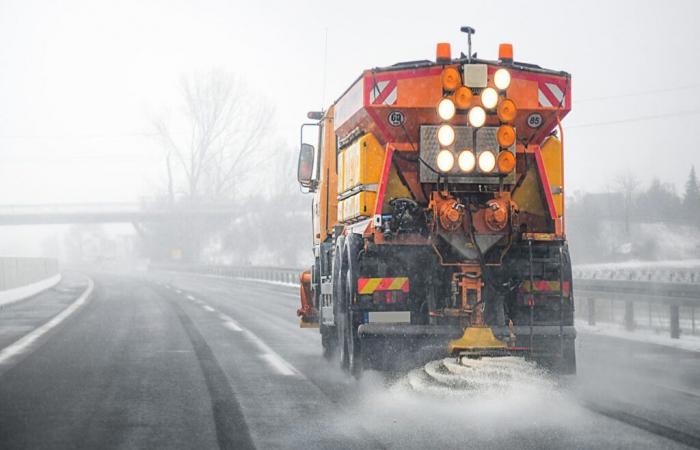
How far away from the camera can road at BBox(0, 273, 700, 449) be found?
640 centimetres

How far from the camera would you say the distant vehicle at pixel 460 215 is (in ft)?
26.5

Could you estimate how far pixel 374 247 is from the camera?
846cm

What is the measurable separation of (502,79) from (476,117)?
0.40 m

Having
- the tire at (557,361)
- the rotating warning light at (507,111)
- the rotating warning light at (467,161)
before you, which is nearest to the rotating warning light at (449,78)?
the rotating warning light at (507,111)

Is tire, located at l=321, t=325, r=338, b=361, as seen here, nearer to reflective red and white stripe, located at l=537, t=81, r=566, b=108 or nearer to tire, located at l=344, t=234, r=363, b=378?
tire, located at l=344, t=234, r=363, b=378

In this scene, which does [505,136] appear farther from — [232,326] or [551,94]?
[232,326]

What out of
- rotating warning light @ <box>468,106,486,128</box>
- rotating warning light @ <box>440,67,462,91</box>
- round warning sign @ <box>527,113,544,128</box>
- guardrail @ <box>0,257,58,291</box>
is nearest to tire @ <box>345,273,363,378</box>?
rotating warning light @ <box>468,106,486,128</box>

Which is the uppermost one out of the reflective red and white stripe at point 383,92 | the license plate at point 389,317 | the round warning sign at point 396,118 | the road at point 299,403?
the reflective red and white stripe at point 383,92

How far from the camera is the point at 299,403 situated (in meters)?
8.02

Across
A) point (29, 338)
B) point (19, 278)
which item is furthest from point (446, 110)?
point (19, 278)

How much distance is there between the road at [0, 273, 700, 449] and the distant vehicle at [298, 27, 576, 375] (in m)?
0.56

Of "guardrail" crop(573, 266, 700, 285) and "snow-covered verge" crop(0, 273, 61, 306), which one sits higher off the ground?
"guardrail" crop(573, 266, 700, 285)

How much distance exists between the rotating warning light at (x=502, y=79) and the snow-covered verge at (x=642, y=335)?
5.92m

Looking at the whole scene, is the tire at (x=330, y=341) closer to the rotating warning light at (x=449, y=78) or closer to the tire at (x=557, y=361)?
the tire at (x=557, y=361)
